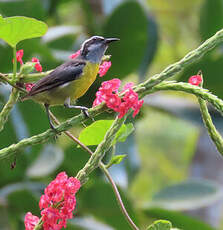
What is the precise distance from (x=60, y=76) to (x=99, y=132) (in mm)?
403

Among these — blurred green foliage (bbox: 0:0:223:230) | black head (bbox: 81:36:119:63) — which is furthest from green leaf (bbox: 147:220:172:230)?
blurred green foliage (bbox: 0:0:223:230)

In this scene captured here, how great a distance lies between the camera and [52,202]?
3.18 feet

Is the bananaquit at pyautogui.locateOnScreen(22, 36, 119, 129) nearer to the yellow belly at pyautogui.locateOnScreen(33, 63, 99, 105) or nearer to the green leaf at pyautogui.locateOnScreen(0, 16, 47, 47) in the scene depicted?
the yellow belly at pyautogui.locateOnScreen(33, 63, 99, 105)

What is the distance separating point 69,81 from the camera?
153 cm

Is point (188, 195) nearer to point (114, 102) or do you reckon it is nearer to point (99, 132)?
point (99, 132)

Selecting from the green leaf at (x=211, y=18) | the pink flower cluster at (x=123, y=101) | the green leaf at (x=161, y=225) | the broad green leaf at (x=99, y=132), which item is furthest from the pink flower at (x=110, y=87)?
the green leaf at (x=211, y=18)

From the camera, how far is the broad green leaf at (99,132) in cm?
111

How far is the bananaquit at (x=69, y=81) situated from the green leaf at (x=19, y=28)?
0.56 feet

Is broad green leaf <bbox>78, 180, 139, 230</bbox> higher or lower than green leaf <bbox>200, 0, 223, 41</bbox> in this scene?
lower

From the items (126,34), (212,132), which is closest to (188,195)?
(126,34)

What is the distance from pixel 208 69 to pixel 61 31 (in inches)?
36.7

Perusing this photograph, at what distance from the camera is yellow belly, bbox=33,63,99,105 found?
1.43 m

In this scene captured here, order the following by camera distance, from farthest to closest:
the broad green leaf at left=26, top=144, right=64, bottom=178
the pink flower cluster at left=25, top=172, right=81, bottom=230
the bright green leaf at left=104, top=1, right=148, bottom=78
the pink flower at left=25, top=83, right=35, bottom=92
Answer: the bright green leaf at left=104, top=1, right=148, bottom=78 < the broad green leaf at left=26, top=144, right=64, bottom=178 < the pink flower at left=25, top=83, right=35, bottom=92 < the pink flower cluster at left=25, top=172, right=81, bottom=230

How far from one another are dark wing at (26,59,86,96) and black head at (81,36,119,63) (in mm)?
45
